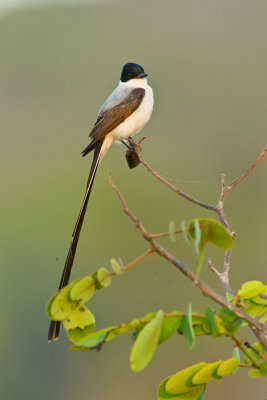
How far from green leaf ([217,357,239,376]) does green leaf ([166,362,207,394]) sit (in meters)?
0.05

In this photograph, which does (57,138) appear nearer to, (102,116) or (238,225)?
(238,225)

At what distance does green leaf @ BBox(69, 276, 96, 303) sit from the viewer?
140 cm

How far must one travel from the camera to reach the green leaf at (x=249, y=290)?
1530 mm

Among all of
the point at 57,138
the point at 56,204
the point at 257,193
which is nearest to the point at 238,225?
the point at 257,193

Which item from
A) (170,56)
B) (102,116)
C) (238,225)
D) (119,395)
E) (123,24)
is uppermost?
(123,24)

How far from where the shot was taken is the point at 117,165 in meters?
20.4

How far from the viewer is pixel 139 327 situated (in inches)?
52.9

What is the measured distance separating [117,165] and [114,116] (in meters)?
17.0

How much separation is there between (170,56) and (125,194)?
6395 mm

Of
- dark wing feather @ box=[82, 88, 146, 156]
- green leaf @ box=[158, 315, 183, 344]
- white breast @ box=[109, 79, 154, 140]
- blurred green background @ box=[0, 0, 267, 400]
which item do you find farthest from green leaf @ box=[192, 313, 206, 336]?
blurred green background @ box=[0, 0, 267, 400]

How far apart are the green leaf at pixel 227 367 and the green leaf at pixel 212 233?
247 millimetres

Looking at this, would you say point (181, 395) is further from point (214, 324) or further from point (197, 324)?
point (214, 324)

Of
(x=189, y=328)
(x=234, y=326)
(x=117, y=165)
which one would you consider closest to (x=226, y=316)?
(x=234, y=326)

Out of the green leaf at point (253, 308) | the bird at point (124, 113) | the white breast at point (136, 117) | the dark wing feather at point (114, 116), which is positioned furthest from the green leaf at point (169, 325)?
the white breast at point (136, 117)
